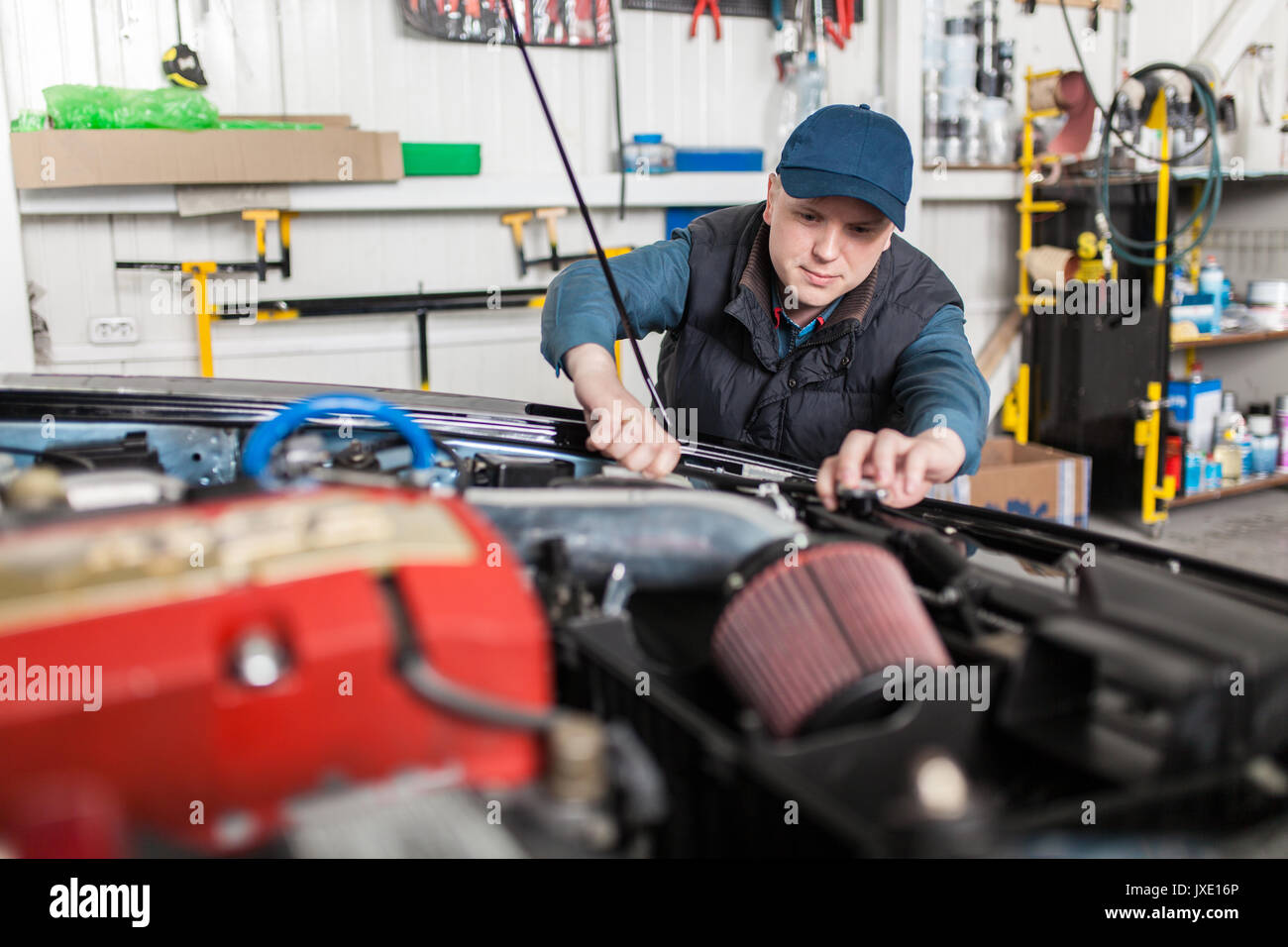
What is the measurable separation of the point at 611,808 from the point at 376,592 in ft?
0.58

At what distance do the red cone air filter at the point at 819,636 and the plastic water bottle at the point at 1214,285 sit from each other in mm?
3958

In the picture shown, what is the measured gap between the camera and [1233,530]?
4.11m

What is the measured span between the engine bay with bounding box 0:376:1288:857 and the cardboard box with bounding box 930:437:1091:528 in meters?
2.64

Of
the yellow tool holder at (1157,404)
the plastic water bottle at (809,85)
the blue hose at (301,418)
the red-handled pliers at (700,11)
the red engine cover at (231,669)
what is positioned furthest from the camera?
the plastic water bottle at (809,85)

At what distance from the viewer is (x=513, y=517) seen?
2.96 feet

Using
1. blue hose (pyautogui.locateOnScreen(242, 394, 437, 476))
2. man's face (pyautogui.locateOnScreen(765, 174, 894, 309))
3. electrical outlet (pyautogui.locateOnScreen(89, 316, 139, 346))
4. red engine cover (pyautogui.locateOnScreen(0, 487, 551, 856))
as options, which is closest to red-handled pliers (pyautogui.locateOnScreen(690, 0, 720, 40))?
electrical outlet (pyautogui.locateOnScreen(89, 316, 139, 346))

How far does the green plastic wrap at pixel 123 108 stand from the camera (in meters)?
2.83

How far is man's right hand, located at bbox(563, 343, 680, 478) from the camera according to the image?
46.7 inches

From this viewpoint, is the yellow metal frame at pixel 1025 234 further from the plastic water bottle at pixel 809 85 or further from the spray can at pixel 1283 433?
the spray can at pixel 1283 433

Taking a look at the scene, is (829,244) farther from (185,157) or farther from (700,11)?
(700,11)

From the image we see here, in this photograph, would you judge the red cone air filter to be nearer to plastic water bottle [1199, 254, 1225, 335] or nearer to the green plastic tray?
the green plastic tray

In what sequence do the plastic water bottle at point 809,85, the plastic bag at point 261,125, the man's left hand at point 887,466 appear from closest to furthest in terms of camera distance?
1. the man's left hand at point 887,466
2. the plastic bag at point 261,125
3. the plastic water bottle at point 809,85

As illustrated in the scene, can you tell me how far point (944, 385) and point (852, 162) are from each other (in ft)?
1.11

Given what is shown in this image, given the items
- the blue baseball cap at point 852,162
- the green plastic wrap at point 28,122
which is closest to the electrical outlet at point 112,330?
the green plastic wrap at point 28,122
